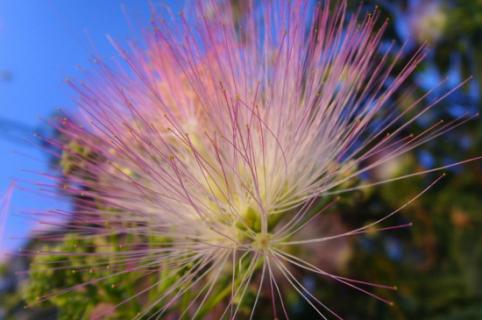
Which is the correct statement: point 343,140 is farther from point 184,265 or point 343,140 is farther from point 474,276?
point 474,276

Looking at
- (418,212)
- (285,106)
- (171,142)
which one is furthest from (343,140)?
(418,212)

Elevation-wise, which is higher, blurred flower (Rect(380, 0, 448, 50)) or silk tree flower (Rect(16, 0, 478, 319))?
blurred flower (Rect(380, 0, 448, 50))

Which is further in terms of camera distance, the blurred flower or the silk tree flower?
the blurred flower

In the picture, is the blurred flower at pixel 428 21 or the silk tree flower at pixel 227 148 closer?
the silk tree flower at pixel 227 148

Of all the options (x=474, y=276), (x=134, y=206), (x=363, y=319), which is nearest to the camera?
(x=134, y=206)

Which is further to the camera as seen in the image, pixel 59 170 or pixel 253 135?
pixel 59 170

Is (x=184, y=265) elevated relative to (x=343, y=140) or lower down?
lower down

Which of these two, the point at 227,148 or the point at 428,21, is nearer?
the point at 227,148

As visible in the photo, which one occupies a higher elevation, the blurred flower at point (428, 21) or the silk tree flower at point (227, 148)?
the blurred flower at point (428, 21)
